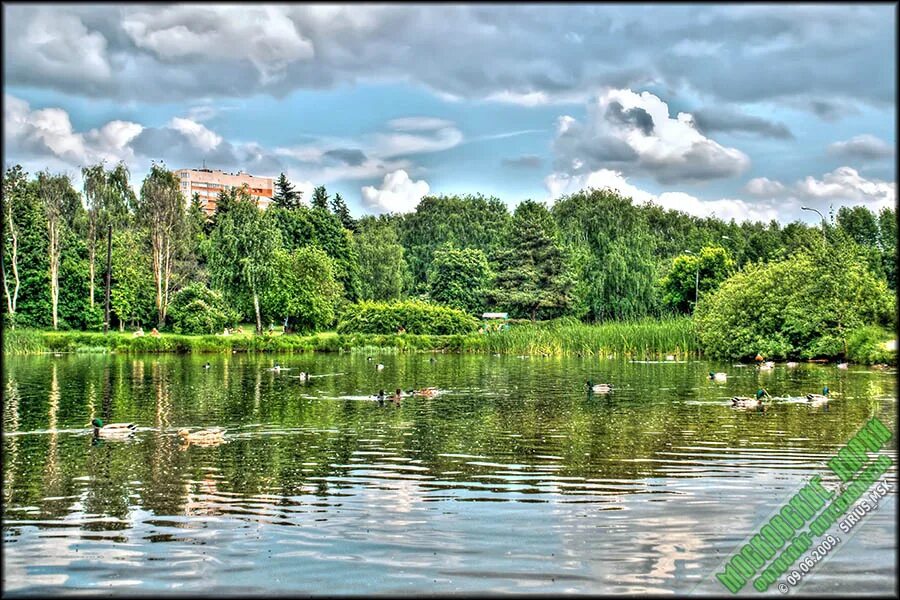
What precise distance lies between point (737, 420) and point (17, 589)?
17741mm

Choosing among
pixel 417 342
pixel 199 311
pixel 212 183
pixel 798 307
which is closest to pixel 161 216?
pixel 199 311

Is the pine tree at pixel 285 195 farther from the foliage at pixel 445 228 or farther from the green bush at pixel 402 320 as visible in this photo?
the green bush at pixel 402 320

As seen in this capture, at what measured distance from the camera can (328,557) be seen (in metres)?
10.2

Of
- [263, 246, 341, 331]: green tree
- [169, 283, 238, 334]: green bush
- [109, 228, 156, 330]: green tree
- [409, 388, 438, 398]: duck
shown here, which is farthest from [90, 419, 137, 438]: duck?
[109, 228, 156, 330]: green tree

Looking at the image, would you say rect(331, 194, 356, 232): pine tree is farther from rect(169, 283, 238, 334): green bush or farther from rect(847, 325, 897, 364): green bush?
rect(847, 325, 897, 364): green bush

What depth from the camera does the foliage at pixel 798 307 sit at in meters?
47.5

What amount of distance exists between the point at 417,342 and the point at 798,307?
2775 centimetres

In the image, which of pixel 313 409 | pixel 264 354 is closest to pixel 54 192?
pixel 264 354

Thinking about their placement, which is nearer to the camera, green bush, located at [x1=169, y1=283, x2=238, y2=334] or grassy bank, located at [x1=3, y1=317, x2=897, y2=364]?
grassy bank, located at [x1=3, y1=317, x2=897, y2=364]

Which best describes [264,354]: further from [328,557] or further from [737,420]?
[328,557]

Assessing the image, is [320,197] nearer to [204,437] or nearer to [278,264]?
[278,264]

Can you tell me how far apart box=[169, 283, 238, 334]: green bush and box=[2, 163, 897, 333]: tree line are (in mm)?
109

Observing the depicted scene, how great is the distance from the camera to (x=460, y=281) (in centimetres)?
9012

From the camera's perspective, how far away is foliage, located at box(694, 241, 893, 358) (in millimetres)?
47469
